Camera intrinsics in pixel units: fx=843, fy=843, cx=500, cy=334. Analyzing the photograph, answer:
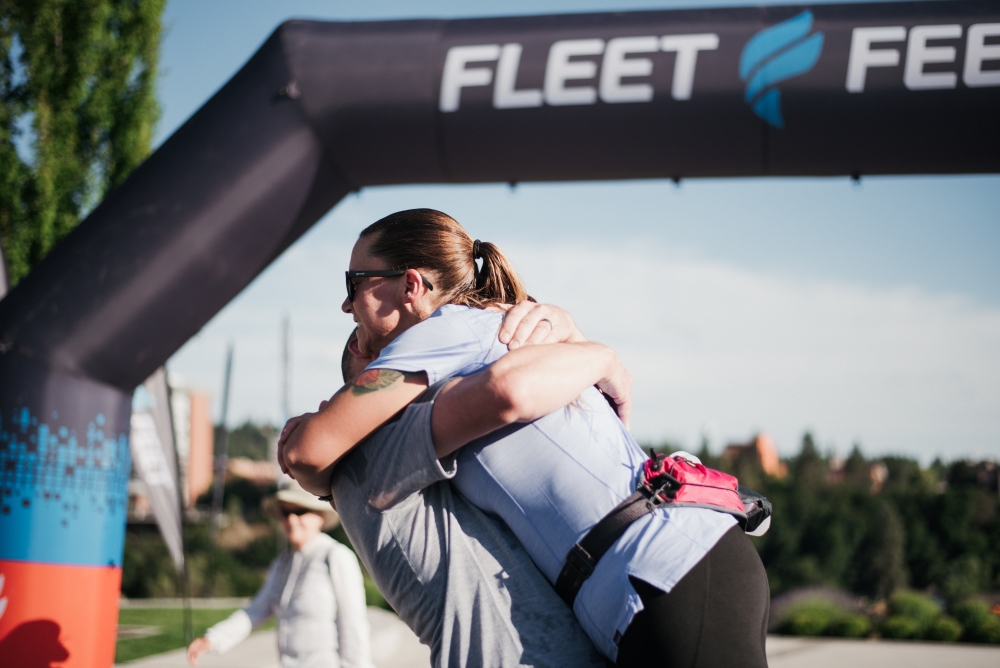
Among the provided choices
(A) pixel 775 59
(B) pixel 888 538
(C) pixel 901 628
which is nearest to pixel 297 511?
(A) pixel 775 59

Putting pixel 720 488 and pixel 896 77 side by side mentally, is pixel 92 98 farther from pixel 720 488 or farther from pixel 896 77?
pixel 720 488

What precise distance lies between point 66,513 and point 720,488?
363 centimetres

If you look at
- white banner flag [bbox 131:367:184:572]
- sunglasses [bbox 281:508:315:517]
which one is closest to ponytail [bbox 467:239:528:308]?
sunglasses [bbox 281:508:315:517]

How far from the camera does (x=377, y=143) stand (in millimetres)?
4422

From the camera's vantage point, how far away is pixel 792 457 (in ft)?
107

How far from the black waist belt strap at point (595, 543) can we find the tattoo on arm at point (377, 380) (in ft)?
1.36

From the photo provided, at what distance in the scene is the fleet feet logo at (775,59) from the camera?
4.05m

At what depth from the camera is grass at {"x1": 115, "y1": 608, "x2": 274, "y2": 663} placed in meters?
9.62

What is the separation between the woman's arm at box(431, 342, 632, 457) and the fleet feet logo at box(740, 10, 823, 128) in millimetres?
3038

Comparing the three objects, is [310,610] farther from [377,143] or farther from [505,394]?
[505,394]

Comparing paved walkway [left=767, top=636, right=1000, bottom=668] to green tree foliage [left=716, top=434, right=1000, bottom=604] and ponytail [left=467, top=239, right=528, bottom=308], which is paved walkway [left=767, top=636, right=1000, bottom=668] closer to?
green tree foliage [left=716, top=434, right=1000, bottom=604]

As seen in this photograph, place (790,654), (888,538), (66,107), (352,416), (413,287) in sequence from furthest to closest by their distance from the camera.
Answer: (888,538) < (66,107) < (790,654) < (413,287) < (352,416)

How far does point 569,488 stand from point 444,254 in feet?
1.88

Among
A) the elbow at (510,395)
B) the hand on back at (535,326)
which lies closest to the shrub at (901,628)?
the hand on back at (535,326)
